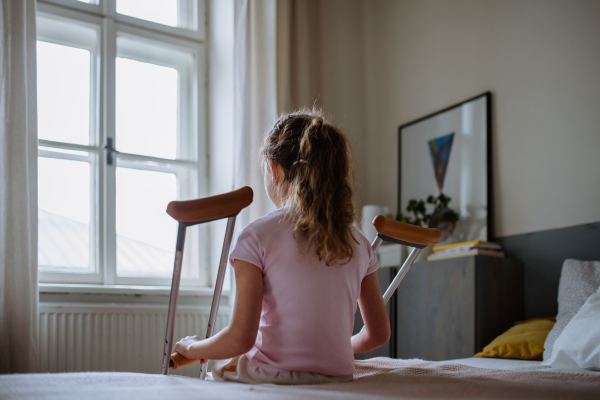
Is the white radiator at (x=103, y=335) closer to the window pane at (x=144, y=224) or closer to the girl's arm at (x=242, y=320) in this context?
the window pane at (x=144, y=224)

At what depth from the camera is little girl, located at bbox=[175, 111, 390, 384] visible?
40.5 inches

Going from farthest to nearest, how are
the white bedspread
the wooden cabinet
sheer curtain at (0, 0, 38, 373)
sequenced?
the wooden cabinet
sheer curtain at (0, 0, 38, 373)
the white bedspread

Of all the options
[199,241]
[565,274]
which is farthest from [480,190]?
[199,241]

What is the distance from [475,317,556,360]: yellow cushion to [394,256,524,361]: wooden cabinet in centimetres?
16

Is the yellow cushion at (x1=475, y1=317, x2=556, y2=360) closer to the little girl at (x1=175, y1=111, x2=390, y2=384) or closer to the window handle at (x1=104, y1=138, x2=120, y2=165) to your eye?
the little girl at (x1=175, y1=111, x2=390, y2=384)

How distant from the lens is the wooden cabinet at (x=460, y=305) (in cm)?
258

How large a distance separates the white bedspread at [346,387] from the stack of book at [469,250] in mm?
1619

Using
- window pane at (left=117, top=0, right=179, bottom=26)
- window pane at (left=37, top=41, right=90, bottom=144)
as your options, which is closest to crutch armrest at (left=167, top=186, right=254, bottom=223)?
window pane at (left=37, top=41, right=90, bottom=144)

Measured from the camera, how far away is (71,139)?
3168 mm

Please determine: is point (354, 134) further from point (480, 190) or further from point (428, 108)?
point (480, 190)

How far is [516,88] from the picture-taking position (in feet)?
9.57

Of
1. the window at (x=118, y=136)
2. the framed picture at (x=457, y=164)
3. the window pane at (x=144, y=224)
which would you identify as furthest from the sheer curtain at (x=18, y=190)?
the framed picture at (x=457, y=164)

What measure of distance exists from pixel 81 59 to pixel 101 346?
1682 mm

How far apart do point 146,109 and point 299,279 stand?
105 inches
